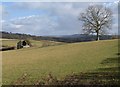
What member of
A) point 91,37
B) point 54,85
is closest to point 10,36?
point 91,37

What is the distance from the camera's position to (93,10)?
327 feet

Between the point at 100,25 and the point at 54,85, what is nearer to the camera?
the point at 54,85

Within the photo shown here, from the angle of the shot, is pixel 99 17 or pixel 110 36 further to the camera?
pixel 110 36

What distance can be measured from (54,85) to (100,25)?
83864 millimetres

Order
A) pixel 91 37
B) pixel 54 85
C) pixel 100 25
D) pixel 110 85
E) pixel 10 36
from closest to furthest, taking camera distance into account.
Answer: pixel 110 85 < pixel 54 85 < pixel 100 25 < pixel 91 37 < pixel 10 36

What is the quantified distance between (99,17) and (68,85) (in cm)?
8626

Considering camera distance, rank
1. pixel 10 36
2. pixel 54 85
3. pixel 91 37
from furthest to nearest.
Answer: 1. pixel 10 36
2. pixel 91 37
3. pixel 54 85

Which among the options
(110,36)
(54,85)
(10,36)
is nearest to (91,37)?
(110,36)

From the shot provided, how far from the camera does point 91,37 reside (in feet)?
342

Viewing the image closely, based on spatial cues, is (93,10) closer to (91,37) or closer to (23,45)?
(91,37)

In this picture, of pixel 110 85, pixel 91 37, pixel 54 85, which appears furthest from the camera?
pixel 91 37

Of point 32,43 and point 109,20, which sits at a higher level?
point 109,20

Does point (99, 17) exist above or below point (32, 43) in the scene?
above

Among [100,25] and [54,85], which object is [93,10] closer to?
[100,25]
